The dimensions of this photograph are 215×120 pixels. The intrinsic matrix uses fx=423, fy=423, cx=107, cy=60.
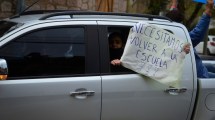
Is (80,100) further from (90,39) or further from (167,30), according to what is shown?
(167,30)

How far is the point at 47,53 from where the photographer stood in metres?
3.81

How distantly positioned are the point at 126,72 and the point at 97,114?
0.51 meters

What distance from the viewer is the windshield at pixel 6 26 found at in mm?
3871

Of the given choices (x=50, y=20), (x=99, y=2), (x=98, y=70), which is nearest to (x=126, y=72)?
(x=98, y=70)

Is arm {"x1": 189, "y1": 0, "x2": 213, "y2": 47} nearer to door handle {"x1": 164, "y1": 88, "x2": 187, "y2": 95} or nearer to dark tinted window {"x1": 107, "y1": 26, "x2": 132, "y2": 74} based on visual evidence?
door handle {"x1": 164, "y1": 88, "x2": 187, "y2": 95}

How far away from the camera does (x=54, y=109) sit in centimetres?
375

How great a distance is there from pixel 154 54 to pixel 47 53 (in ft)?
3.50

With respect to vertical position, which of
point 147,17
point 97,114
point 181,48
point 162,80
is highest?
point 147,17

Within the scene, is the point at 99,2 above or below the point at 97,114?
above

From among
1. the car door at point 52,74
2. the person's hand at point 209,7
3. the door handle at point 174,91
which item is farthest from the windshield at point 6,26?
the person's hand at point 209,7

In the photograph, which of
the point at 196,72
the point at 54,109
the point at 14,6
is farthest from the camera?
the point at 14,6

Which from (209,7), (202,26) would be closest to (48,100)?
(202,26)

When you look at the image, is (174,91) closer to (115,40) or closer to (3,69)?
(115,40)

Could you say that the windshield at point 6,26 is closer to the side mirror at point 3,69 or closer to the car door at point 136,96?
the side mirror at point 3,69
